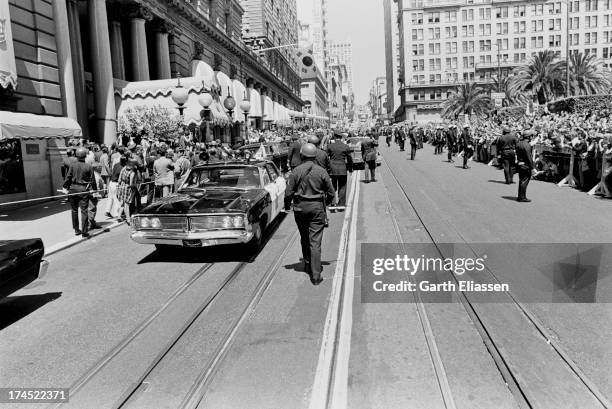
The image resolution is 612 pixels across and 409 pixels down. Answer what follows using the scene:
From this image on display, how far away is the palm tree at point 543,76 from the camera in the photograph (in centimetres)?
5050

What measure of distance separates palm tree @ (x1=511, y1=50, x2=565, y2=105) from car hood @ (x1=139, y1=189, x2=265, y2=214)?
5036cm

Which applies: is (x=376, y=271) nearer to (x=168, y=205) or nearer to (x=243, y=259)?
(x=243, y=259)

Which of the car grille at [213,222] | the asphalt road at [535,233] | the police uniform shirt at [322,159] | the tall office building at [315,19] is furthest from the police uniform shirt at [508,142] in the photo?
the tall office building at [315,19]

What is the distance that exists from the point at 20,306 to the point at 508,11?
359 ft

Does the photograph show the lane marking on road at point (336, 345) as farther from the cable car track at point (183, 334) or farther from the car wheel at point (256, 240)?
the car wheel at point (256, 240)

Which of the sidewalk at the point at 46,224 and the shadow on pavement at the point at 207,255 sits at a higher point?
the sidewalk at the point at 46,224

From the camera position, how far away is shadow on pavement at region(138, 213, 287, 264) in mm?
7750

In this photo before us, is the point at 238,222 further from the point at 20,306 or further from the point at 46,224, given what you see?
the point at 46,224

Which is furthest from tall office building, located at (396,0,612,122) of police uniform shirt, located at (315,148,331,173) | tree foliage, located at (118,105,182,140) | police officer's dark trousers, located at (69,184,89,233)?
police officer's dark trousers, located at (69,184,89,233)

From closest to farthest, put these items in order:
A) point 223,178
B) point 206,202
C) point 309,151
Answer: point 309,151 → point 206,202 → point 223,178

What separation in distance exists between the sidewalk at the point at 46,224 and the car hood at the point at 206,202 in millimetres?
2626

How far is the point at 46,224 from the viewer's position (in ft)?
38.5

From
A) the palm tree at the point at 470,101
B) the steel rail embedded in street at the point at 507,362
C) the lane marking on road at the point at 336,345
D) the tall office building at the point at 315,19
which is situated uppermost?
the tall office building at the point at 315,19

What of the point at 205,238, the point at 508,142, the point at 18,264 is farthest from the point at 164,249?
the point at 508,142
